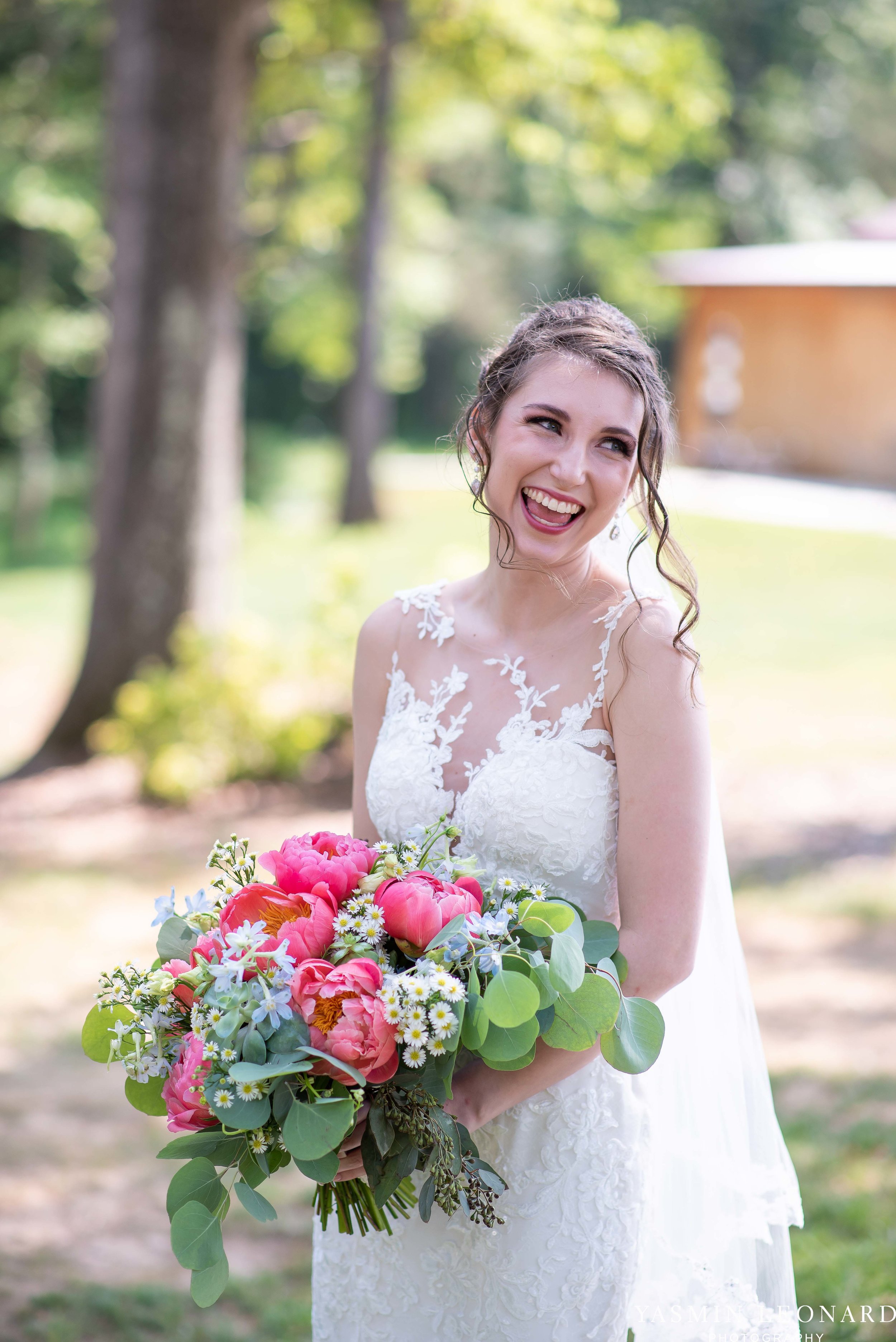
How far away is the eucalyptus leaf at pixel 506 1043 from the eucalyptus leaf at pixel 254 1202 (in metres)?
0.39

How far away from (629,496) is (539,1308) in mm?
1536

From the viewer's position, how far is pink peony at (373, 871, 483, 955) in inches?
71.4

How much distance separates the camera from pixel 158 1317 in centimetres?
350

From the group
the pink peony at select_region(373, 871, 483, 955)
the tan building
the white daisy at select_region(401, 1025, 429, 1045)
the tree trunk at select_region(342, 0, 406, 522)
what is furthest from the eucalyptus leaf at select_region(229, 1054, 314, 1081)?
the tan building

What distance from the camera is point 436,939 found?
179 centimetres

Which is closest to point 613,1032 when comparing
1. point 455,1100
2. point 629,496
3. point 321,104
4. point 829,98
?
point 455,1100

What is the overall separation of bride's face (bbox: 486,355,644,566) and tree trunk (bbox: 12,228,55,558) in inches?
794

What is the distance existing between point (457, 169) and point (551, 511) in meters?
30.5

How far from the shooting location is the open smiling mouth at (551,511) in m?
2.22

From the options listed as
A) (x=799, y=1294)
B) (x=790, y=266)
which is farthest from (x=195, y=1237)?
(x=790, y=266)

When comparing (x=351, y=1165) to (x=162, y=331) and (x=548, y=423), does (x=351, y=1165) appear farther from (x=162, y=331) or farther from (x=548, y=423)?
(x=162, y=331)

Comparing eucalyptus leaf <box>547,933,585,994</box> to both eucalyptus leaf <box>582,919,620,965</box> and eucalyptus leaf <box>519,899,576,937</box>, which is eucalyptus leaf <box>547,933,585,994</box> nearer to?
eucalyptus leaf <box>519,899,576,937</box>

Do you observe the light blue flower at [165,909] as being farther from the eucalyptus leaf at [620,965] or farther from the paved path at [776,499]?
the paved path at [776,499]

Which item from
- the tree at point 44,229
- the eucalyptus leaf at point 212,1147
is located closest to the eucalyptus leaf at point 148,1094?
the eucalyptus leaf at point 212,1147
